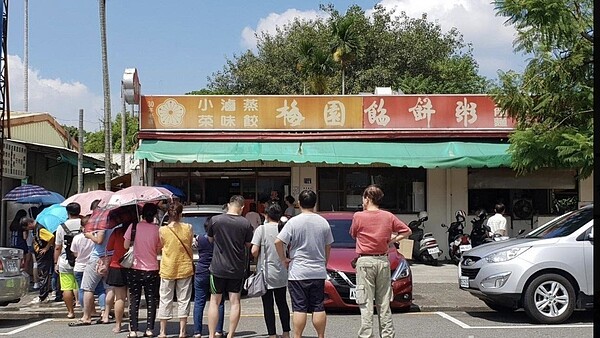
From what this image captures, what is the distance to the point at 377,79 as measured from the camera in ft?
122

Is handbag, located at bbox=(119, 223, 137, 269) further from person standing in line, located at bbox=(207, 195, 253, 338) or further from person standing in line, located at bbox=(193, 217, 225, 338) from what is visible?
person standing in line, located at bbox=(207, 195, 253, 338)

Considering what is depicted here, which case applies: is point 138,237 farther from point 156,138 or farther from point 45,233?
point 156,138

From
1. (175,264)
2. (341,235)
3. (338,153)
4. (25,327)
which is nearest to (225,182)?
(338,153)

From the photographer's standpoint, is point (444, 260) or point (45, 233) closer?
point (45, 233)

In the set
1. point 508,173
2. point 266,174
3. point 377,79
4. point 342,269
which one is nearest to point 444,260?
point 508,173

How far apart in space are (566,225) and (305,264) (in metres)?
4.55

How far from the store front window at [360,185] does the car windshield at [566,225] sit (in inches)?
279

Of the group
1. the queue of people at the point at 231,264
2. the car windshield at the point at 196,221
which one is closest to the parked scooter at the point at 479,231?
the car windshield at the point at 196,221

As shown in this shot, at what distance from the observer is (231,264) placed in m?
8.27

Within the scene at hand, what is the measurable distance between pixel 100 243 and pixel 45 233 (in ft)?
8.47

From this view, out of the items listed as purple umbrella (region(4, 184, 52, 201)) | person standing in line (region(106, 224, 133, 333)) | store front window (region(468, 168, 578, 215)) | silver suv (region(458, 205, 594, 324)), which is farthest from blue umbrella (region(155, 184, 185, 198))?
silver suv (region(458, 205, 594, 324))

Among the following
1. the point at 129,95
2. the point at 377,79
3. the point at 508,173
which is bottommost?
the point at 508,173

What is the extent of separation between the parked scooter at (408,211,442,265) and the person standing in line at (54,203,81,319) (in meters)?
7.80

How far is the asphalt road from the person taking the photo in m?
9.21
